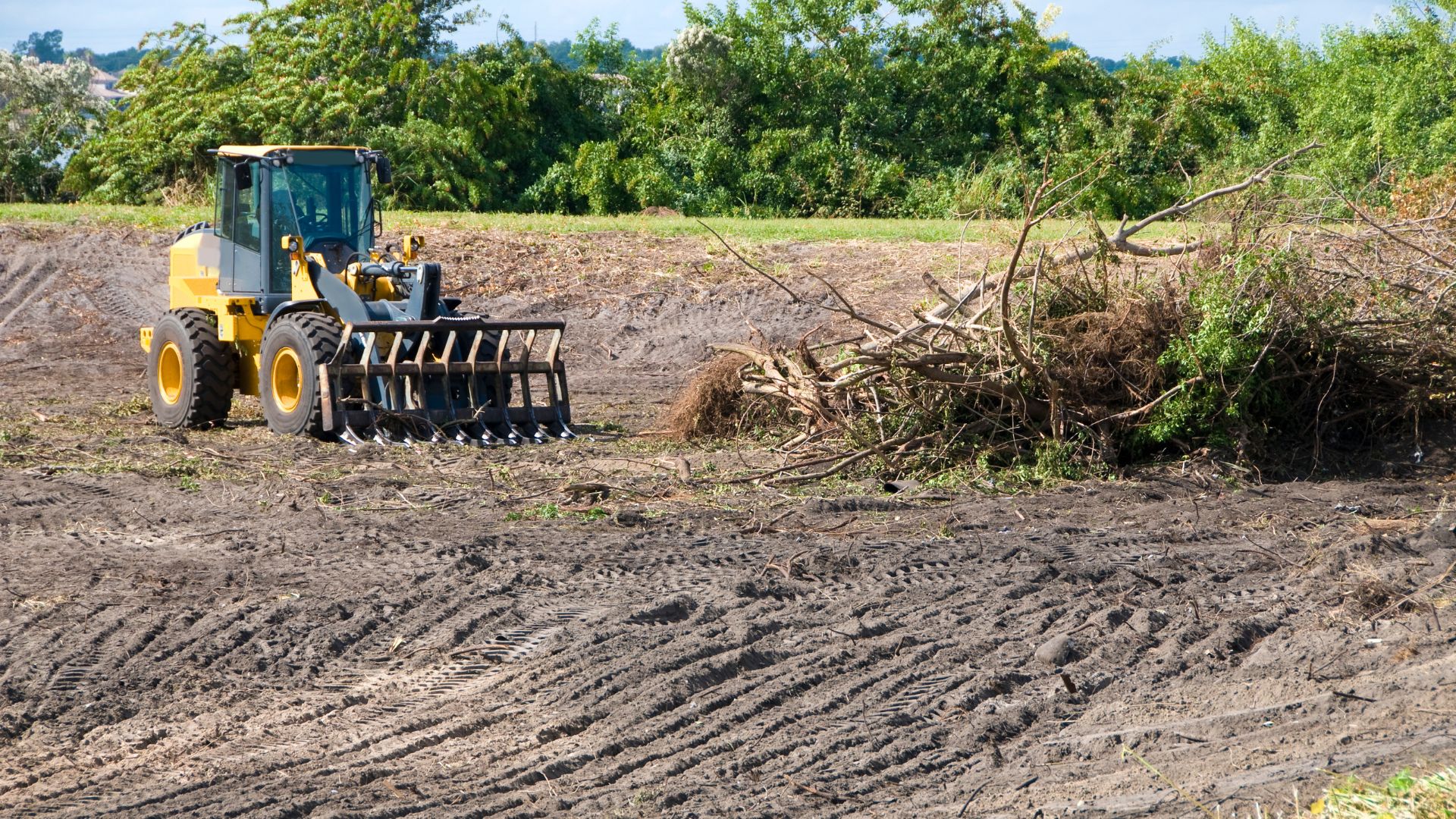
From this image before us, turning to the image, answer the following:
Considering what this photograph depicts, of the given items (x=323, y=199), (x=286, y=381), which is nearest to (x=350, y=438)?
(x=286, y=381)

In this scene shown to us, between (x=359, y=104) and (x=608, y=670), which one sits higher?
(x=359, y=104)

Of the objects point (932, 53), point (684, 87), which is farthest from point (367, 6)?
point (932, 53)

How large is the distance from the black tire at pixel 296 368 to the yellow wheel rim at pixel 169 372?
1.16 meters

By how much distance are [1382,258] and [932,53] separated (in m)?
19.3

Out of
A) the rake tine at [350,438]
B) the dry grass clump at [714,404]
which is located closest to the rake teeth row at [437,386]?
the rake tine at [350,438]

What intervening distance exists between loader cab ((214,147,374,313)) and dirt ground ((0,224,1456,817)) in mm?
2108

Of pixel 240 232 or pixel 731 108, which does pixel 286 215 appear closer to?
pixel 240 232

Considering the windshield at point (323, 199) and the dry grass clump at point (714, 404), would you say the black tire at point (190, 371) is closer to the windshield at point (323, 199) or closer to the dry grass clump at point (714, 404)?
the windshield at point (323, 199)

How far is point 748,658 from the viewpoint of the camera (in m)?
5.46

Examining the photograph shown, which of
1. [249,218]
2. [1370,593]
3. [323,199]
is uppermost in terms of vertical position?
[323,199]

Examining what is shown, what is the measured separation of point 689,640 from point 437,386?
5.81m

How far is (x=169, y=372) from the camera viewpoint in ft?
39.2

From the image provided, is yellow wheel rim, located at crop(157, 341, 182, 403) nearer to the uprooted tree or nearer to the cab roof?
the cab roof

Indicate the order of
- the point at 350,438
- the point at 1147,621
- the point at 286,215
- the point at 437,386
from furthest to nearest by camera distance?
the point at 286,215
the point at 437,386
the point at 350,438
the point at 1147,621
